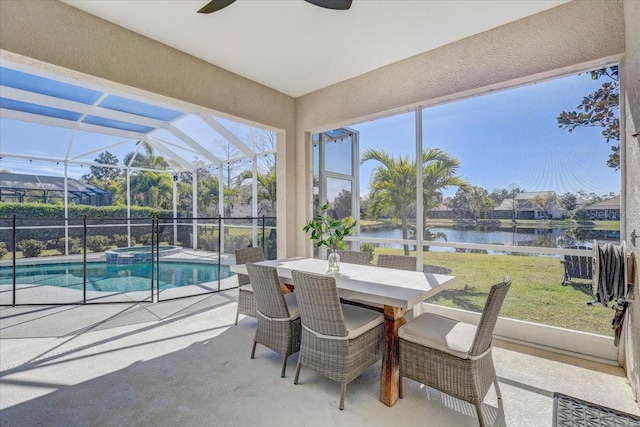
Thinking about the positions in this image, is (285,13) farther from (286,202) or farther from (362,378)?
(362,378)

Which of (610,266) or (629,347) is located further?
(629,347)

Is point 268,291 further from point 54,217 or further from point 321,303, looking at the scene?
point 54,217

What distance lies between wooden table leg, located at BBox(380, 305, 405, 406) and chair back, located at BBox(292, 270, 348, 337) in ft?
1.09

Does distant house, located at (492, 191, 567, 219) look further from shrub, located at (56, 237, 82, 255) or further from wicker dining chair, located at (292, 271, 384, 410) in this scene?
shrub, located at (56, 237, 82, 255)

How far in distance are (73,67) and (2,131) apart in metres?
7.47

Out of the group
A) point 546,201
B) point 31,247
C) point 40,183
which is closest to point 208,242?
point 31,247

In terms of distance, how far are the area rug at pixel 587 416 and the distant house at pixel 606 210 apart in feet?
6.54

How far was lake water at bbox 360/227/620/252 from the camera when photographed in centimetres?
274

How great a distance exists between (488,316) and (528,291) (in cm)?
172

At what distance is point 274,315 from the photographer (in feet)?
8.27

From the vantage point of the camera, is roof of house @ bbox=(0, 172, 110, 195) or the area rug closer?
the area rug

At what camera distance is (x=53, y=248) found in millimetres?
8250

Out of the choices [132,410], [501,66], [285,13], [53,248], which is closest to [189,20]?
[285,13]

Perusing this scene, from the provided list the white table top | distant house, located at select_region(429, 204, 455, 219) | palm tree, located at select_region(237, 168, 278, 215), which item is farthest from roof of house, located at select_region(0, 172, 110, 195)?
distant house, located at select_region(429, 204, 455, 219)
